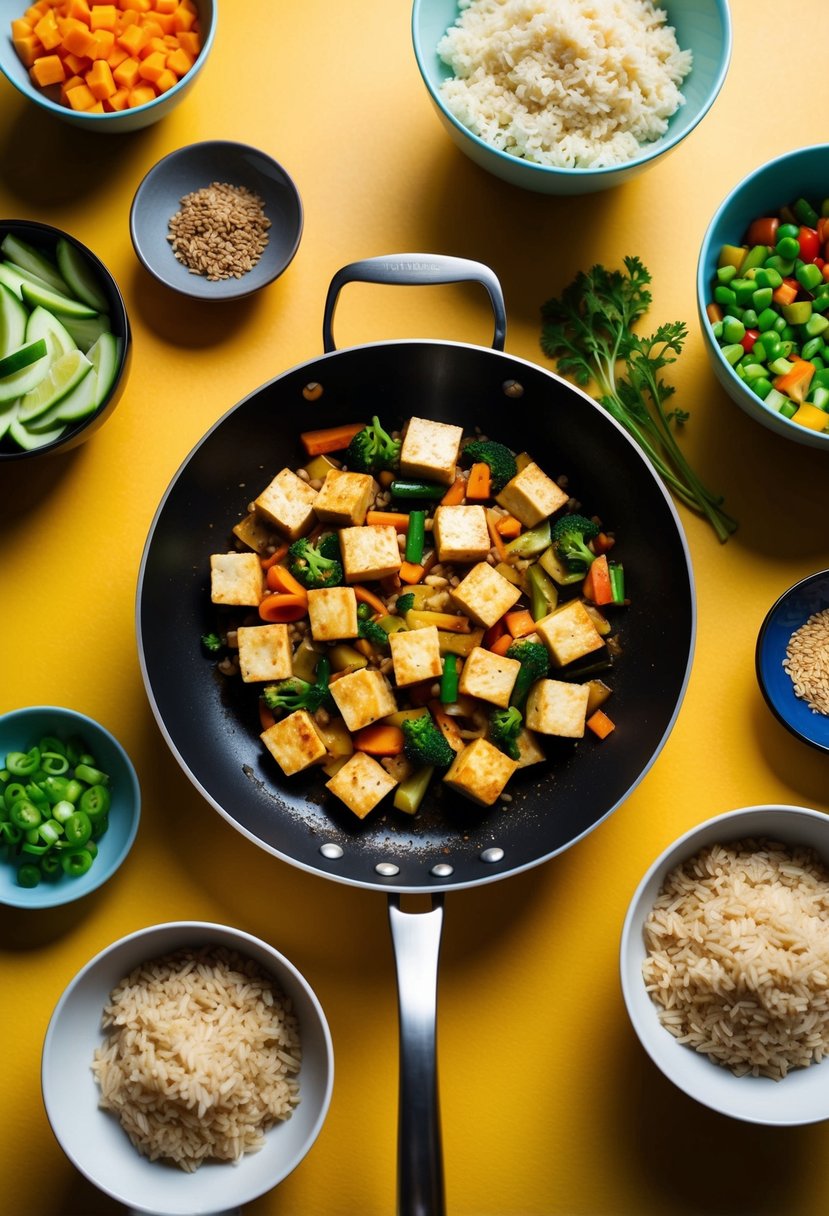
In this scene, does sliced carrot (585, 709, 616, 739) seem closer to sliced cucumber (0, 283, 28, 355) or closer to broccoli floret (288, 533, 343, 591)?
broccoli floret (288, 533, 343, 591)

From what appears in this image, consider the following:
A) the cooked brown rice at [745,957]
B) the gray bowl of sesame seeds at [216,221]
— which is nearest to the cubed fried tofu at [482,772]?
the cooked brown rice at [745,957]

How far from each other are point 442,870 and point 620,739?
2.27 feet

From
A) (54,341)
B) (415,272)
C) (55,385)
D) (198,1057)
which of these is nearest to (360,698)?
(198,1057)

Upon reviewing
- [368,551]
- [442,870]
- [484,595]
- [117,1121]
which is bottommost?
[117,1121]

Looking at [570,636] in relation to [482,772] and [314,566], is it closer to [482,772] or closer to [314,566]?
[482,772]

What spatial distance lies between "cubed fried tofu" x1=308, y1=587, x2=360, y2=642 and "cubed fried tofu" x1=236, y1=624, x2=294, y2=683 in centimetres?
12

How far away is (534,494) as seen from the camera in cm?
323

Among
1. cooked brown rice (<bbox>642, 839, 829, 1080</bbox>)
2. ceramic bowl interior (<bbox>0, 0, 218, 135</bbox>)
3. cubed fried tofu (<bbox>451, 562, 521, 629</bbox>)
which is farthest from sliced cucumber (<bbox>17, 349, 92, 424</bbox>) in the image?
cooked brown rice (<bbox>642, 839, 829, 1080</bbox>)

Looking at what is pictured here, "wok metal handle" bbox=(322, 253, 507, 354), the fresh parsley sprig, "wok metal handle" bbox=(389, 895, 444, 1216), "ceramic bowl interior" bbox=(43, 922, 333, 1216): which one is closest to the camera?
"wok metal handle" bbox=(389, 895, 444, 1216)

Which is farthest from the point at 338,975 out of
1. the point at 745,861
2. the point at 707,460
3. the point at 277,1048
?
the point at 707,460

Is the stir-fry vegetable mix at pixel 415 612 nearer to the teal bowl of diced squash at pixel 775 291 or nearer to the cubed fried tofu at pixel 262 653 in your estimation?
the cubed fried tofu at pixel 262 653

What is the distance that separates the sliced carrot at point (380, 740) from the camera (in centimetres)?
321

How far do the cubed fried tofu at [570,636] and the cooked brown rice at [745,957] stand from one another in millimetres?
733

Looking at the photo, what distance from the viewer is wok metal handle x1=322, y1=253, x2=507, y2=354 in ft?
9.98
